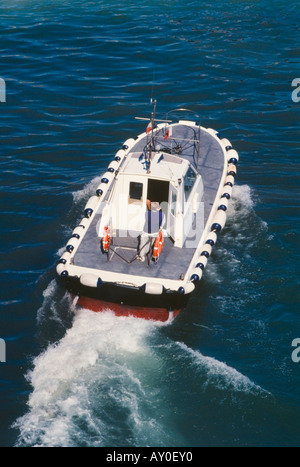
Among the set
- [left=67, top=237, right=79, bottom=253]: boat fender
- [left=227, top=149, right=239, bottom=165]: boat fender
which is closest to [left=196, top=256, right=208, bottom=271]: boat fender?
[left=67, top=237, right=79, bottom=253]: boat fender

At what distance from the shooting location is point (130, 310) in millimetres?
19531

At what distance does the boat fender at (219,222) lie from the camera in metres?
21.7

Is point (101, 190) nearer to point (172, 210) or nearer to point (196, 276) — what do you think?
point (172, 210)

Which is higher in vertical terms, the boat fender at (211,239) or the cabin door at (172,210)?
the cabin door at (172,210)

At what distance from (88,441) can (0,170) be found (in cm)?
1625

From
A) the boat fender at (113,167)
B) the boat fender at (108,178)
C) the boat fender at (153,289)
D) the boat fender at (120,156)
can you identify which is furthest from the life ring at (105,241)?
the boat fender at (120,156)

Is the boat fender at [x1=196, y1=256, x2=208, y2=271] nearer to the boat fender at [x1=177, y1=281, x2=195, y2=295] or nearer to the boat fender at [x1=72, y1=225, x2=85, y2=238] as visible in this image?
the boat fender at [x1=177, y1=281, x2=195, y2=295]

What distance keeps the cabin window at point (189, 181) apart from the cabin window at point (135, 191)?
1663 mm

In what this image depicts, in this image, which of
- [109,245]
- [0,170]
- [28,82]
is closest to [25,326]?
[109,245]

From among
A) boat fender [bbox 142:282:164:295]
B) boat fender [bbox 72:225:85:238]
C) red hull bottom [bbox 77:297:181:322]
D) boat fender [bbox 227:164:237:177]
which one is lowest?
red hull bottom [bbox 77:297:181:322]

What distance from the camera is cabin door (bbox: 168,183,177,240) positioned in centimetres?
2095

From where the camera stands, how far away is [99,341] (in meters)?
18.5

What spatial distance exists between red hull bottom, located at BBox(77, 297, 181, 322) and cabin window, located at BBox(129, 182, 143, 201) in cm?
392

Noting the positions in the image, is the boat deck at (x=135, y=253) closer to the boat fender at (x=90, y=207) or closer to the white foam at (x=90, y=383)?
the boat fender at (x=90, y=207)
